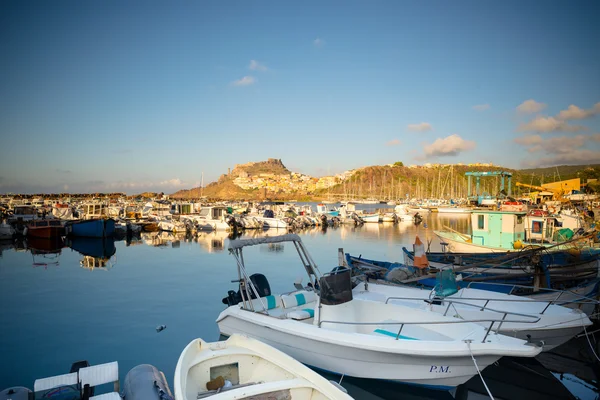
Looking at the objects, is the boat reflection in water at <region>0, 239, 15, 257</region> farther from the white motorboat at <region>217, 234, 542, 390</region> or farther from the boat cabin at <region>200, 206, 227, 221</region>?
the white motorboat at <region>217, 234, 542, 390</region>

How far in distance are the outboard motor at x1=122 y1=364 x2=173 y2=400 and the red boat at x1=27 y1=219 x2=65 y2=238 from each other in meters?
37.3

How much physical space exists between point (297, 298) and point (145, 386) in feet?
15.0

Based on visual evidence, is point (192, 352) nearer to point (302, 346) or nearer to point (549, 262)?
point (302, 346)

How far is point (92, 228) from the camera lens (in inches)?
1636

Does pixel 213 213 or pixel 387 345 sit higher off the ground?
pixel 213 213

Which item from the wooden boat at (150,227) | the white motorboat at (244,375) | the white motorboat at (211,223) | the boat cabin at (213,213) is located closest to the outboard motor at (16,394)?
the white motorboat at (244,375)

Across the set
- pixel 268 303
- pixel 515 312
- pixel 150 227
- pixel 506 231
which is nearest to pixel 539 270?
pixel 515 312

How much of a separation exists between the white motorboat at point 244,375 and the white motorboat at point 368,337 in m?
1.53

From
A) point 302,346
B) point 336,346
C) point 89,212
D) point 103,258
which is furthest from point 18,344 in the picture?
point 89,212

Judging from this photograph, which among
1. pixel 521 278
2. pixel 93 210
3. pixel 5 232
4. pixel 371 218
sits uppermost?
pixel 93 210

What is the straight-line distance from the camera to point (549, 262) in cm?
1620

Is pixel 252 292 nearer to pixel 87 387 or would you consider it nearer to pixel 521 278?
pixel 87 387

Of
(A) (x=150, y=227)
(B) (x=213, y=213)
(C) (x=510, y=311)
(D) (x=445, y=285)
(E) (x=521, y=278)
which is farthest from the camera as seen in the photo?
(A) (x=150, y=227)

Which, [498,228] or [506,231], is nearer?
[506,231]
